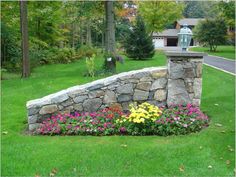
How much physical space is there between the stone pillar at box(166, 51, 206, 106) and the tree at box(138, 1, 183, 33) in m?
26.2

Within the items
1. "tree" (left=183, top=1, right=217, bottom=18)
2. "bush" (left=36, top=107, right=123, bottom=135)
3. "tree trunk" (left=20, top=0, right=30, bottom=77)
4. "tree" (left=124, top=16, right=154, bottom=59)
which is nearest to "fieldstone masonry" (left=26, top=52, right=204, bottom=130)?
"bush" (left=36, top=107, right=123, bottom=135)

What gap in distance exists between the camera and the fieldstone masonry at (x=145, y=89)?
6.82 metres

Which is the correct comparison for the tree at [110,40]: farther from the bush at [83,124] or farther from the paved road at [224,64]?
the bush at [83,124]

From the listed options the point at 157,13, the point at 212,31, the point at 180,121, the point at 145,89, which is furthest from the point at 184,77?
the point at 212,31

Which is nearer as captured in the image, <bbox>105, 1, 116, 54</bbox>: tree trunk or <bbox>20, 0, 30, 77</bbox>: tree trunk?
<bbox>20, 0, 30, 77</bbox>: tree trunk

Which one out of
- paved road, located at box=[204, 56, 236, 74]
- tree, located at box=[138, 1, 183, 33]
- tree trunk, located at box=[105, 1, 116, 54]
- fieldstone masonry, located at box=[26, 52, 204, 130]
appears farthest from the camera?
tree, located at box=[138, 1, 183, 33]

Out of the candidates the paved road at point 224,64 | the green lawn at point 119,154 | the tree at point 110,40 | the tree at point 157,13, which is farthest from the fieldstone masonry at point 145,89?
the tree at point 157,13

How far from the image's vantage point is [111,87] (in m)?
6.92

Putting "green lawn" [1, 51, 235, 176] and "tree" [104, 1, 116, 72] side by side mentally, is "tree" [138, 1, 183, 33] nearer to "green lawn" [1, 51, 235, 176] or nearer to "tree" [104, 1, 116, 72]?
"tree" [104, 1, 116, 72]

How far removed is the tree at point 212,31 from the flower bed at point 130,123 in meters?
29.6

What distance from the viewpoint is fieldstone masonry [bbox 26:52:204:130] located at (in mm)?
6824

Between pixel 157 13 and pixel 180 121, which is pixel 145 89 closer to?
pixel 180 121

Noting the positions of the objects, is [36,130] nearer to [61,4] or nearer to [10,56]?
[10,56]

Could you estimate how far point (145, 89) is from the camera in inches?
276
